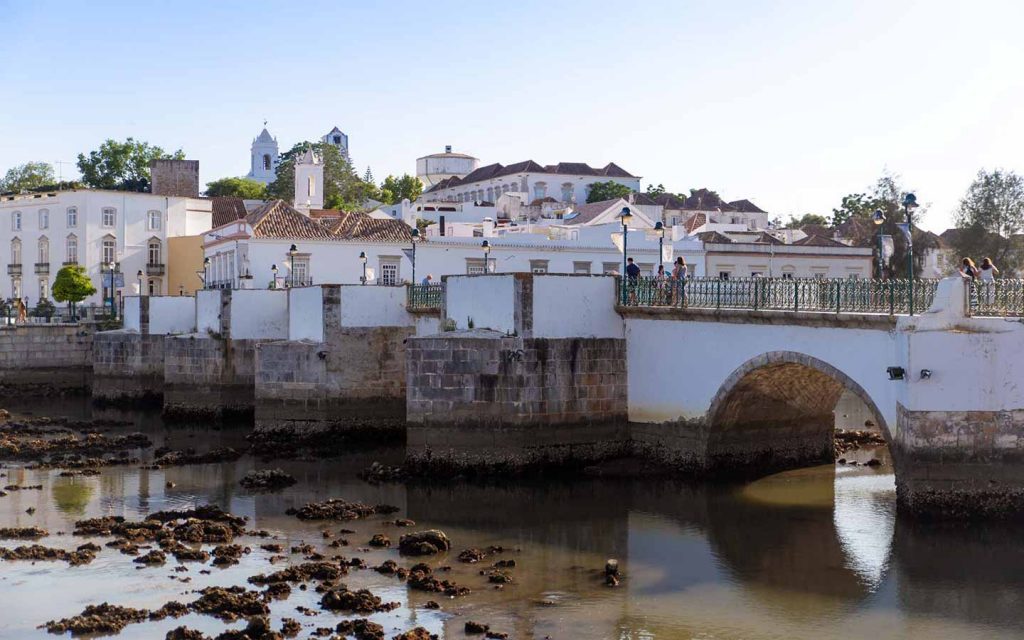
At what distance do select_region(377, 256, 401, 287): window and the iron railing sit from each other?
65.7 ft

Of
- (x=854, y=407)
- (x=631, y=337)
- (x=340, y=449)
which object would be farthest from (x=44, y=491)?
(x=854, y=407)

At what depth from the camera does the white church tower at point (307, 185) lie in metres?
50.5

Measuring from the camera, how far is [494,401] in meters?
22.1

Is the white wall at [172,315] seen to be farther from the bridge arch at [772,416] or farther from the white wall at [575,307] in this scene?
the bridge arch at [772,416]

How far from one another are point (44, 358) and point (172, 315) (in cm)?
868

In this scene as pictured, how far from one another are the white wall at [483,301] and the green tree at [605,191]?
5068cm

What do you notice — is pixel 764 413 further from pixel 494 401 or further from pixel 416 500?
pixel 416 500

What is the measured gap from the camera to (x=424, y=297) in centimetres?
2822

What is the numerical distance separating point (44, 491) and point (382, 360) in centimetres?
863

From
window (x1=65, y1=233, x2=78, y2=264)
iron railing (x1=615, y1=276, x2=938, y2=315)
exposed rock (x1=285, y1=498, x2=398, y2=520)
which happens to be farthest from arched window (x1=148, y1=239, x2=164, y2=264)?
exposed rock (x1=285, y1=498, x2=398, y2=520)

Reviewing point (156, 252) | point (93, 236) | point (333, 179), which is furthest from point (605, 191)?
point (93, 236)

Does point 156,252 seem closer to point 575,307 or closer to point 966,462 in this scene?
point 575,307

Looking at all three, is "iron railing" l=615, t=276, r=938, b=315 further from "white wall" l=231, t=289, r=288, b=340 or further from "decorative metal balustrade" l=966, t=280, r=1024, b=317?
"white wall" l=231, t=289, r=288, b=340

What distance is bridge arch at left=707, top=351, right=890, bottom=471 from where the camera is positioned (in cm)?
2114
